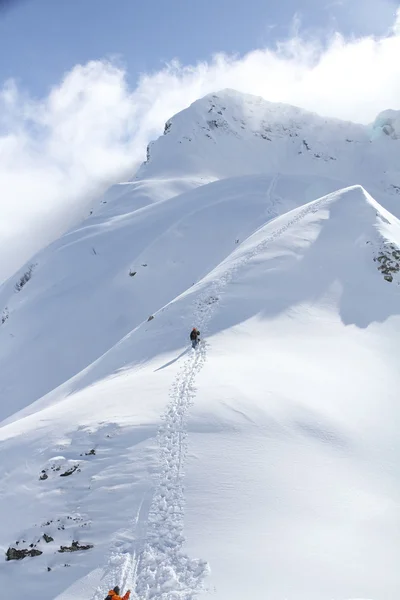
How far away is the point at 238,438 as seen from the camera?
12.8 metres

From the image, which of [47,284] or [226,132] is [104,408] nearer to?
[47,284]

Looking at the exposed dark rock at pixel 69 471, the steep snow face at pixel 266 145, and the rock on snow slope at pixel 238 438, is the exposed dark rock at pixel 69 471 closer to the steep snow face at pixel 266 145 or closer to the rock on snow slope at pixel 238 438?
the rock on snow slope at pixel 238 438

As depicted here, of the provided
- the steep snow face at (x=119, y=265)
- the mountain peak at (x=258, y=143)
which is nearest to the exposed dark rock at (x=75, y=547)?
the steep snow face at (x=119, y=265)

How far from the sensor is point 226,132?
406 feet

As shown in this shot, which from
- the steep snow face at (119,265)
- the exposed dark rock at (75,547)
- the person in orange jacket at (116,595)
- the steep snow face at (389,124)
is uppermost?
the steep snow face at (389,124)

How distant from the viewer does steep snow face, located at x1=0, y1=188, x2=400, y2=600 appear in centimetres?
910

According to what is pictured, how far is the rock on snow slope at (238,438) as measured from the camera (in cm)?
927

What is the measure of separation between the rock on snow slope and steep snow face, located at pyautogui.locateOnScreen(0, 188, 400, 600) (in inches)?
1.8

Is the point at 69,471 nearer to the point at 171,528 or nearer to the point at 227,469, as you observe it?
the point at 171,528

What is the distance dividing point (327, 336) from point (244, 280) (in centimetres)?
724

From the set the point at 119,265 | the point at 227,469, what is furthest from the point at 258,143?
the point at 227,469

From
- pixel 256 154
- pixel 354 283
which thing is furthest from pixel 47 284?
pixel 256 154

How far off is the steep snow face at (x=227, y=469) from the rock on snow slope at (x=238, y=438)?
5 cm

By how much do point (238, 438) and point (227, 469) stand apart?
1364mm
